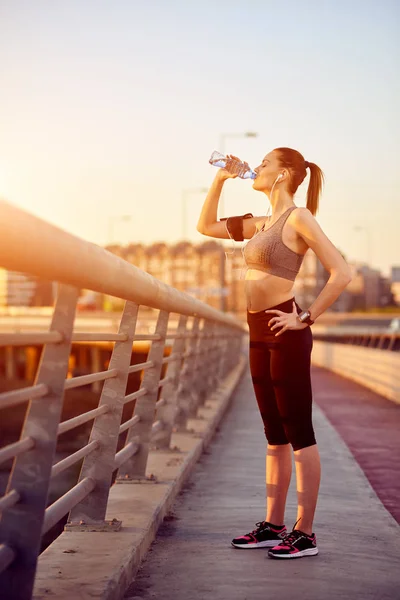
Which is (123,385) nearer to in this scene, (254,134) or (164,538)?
(164,538)

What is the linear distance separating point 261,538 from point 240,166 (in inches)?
69.6

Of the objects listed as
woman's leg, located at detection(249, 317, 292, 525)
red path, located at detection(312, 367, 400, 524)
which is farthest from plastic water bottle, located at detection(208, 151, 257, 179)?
red path, located at detection(312, 367, 400, 524)

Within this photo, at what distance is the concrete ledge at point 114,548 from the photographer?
3.40 metres

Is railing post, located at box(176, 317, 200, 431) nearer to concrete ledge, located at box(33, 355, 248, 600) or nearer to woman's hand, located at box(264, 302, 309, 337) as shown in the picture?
concrete ledge, located at box(33, 355, 248, 600)

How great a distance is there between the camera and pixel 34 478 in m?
2.88

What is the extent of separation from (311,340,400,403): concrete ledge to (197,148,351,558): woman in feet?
39.8

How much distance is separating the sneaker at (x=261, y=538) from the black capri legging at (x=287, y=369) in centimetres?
47

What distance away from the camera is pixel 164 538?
4.87m

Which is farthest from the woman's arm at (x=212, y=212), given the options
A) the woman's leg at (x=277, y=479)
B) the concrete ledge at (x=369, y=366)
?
the concrete ledge at (x=369, y=366)

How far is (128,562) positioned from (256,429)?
6.86 m

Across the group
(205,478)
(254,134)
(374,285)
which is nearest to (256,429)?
(205,478)

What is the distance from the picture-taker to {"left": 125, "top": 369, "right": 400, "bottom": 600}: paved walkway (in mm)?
3854

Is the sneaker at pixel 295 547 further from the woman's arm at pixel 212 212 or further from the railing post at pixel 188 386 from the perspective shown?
the railing post at pixel 188 386

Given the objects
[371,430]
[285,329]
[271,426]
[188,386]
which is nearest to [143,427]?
[271,426]
